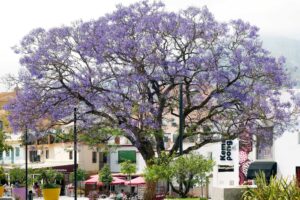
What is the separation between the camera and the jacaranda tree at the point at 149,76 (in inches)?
1500

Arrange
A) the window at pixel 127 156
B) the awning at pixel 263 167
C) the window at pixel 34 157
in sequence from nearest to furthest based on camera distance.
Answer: the awning at pixel 263 167 < the window at pixel 127 156 < the window at pixel 34 157

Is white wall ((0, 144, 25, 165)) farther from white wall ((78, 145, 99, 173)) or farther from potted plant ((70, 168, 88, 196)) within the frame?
potted plant ((70, 168, 88, 196))

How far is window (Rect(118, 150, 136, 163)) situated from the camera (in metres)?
72.1

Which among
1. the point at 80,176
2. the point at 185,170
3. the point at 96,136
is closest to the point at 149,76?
the point at 96,136

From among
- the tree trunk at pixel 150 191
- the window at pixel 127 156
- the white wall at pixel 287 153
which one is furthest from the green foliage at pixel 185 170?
the window at pixel 127 156

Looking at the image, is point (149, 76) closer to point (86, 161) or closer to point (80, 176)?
point (80, 176)

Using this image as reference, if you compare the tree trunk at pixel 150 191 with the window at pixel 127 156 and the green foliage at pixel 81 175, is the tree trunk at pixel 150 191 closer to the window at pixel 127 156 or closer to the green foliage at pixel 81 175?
the green foliage at pixel 81 175

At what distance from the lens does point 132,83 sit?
38.3 meters

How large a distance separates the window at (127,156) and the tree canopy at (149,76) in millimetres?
32149

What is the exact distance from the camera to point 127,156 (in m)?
72.9

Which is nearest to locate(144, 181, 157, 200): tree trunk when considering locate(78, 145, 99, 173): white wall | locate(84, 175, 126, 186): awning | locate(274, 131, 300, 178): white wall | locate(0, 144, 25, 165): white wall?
locate(274, 131, 300, 178): white wall

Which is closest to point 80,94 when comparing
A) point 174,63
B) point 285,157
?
point 174,63

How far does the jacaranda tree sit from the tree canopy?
5cm

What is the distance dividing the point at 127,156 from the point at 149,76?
35.4 metres
